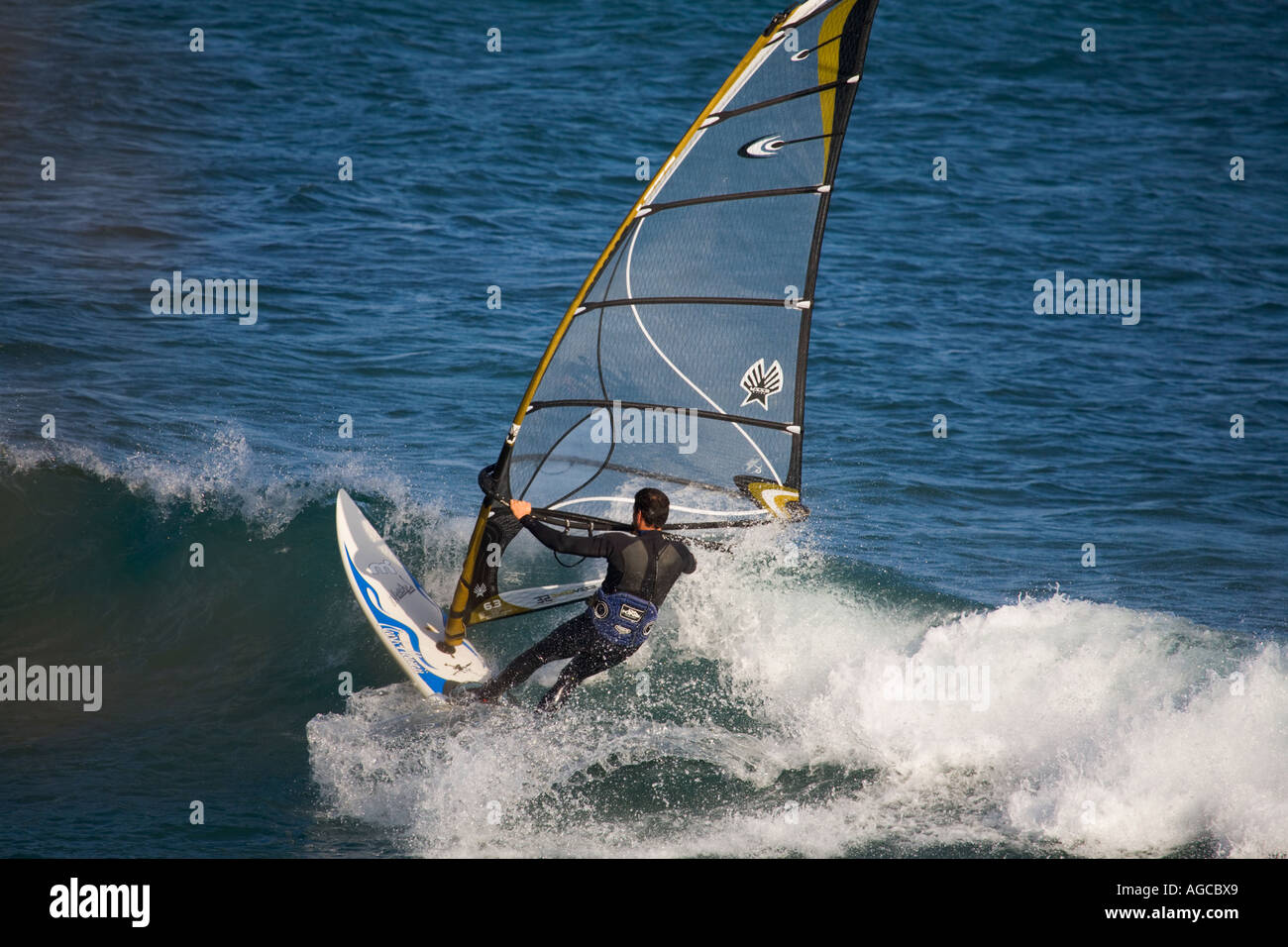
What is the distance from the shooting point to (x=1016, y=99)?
17750 mm

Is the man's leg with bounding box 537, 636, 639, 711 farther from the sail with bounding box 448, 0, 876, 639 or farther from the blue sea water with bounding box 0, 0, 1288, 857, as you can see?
the sail with bounding box 448, 0, 876, 639

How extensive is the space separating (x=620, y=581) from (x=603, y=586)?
0.11 m

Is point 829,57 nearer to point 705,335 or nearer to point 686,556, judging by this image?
point 705,335

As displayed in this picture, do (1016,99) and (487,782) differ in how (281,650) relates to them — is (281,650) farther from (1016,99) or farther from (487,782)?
(1016,99)

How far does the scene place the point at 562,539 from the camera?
541cm

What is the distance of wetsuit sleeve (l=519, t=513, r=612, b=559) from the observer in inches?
213

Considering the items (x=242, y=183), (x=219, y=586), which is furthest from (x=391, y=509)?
(x=242, y=183)

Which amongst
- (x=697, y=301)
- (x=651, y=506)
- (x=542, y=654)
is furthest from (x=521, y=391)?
(x=651, y=506)

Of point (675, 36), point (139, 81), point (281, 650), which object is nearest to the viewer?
point (281, 650)

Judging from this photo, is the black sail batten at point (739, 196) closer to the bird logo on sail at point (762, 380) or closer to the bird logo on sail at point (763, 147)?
the bird logo on sail at point (763, 147)

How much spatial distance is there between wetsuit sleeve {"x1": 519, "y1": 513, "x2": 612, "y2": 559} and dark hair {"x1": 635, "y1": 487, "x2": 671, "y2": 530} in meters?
0.22

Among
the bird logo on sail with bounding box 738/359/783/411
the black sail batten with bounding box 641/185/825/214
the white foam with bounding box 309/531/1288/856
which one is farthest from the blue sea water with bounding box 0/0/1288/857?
the black sail batten with bounding box 641/185/825/214

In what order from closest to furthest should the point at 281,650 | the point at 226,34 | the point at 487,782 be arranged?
the point at 487,782, the point at 281,650, the point at 226,34

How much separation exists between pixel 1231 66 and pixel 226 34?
1599 centimetres
